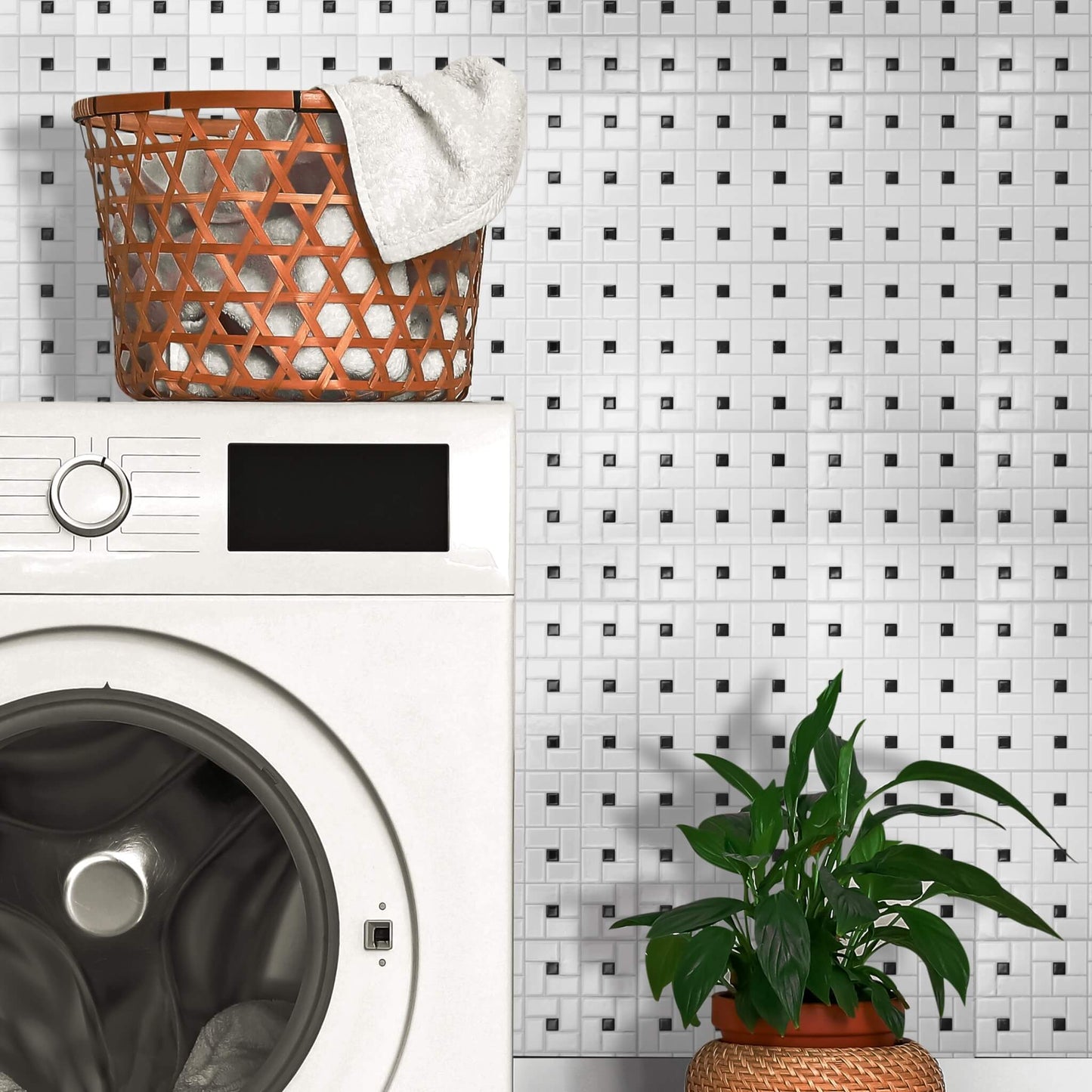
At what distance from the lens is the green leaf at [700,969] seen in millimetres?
1077

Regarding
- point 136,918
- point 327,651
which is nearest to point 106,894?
point 136,918

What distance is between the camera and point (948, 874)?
1149mm

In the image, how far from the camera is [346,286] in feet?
3.30

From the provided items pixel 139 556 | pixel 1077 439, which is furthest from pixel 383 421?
pixel 1077 439

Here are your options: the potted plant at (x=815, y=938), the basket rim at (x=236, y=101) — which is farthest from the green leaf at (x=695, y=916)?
the basket rim at (x=236, y=101)

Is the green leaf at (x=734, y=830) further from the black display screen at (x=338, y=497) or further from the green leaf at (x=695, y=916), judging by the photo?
the black display screen at (x=338, y=497)

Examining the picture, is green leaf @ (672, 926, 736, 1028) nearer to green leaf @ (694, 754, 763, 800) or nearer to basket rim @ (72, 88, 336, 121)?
green leaf @ (694, 754, 763, 800)

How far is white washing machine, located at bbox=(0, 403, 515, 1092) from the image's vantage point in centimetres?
96

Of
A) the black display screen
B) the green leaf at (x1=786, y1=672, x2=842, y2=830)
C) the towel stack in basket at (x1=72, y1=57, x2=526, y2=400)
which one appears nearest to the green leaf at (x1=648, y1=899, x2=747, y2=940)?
the green leaf at (x1=786, y1=672, x2=842, y2=830)

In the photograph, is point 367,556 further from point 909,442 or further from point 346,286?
point 909,442

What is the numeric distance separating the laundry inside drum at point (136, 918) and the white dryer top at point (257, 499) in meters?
0.14

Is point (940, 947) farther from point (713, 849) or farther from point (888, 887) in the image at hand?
point (713, 849)

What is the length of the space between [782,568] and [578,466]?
0.27m

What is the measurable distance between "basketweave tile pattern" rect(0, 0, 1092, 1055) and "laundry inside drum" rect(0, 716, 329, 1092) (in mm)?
528
